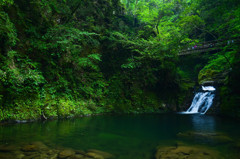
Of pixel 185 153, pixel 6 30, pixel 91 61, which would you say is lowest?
pixel 185 153

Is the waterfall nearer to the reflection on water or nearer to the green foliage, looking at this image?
the reflection on water

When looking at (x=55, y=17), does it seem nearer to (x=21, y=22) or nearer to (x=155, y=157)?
(x=21, y=22)

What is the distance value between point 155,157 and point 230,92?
1059cm

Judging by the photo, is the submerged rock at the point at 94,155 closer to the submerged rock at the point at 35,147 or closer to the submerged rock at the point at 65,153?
the submerged rock at the point at 65,153

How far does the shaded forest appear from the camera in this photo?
7.18m

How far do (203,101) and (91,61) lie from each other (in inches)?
436

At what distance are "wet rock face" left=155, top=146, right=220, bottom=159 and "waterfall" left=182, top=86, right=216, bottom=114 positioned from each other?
10.4 m

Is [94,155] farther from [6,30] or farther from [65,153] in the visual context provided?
[6,30]

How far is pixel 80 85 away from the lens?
428 inches

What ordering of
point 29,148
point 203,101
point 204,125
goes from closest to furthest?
point 29,148 < point 204,125 < point 203,101

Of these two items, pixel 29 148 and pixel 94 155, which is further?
pixel 29 148

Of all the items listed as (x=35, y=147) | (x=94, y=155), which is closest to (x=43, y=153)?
(x=35, y=147)

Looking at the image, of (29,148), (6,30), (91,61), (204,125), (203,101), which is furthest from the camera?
(203,101)

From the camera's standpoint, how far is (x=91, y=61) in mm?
12664
